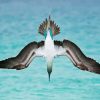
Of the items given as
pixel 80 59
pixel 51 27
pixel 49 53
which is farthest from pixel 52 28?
pixel 80 59

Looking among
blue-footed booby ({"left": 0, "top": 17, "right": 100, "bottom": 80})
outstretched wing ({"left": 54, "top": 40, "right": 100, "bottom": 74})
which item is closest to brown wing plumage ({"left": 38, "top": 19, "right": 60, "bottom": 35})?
blue-footed booby ({"left": 0, "top": 17, "right": 100, "bottom": 80})

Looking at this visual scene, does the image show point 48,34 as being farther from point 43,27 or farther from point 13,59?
point 13,59

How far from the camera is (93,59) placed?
4.29m

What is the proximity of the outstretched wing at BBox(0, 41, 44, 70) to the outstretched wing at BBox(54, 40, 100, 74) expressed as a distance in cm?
18

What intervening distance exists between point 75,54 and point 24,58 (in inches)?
18.7

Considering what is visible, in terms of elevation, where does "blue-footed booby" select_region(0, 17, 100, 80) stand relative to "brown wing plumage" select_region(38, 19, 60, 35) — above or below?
below

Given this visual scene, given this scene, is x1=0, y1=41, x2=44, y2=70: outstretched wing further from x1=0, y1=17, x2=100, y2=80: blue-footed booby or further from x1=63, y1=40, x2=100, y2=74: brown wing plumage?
x1=63, y1=40, x2=100, y2=74: brown wing plumage

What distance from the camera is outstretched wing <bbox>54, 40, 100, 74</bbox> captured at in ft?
14.0

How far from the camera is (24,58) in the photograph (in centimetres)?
438

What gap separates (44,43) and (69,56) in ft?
0.87

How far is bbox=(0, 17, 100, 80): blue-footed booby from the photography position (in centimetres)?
429

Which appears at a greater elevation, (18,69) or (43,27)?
(43,27)

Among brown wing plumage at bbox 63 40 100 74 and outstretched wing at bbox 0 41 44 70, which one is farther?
outstretched wing at bbox 0 41 44 70

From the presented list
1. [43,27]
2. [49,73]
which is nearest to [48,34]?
[43,27]
